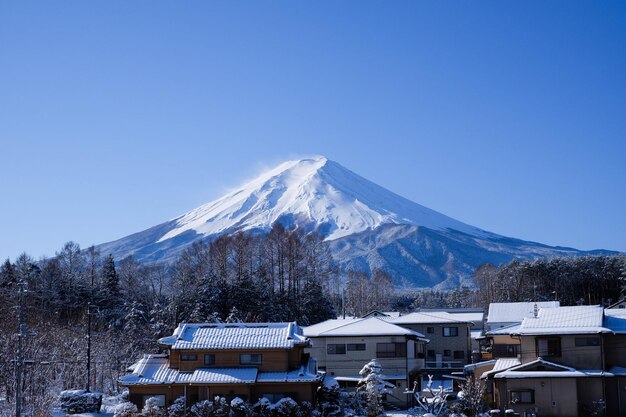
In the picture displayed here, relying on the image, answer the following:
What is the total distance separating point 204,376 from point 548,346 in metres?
14.2

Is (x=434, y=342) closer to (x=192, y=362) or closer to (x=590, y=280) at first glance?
(x=192, y=362)

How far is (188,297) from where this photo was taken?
53.4 meters

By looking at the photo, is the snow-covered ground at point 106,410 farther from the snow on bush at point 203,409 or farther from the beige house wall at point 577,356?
the beige house wall at point 577,356

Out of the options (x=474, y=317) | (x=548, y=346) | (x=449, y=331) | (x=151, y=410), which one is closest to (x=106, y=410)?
(x=151, y=410)

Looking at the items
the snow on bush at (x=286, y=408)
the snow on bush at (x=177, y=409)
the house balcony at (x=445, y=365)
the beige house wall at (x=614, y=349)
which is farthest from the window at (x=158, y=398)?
the house balcony at (x=445, y=365)

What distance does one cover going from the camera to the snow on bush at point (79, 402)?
30.7 metres

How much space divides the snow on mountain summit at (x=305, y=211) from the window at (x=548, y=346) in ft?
405

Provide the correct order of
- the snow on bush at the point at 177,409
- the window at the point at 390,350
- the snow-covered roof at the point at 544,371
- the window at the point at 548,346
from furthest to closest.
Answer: the window at the point at 390,350 → the window at the point at 548,346 → the snow-covered roof at the point at 544,371 → the snow on bush at the point at 177,409

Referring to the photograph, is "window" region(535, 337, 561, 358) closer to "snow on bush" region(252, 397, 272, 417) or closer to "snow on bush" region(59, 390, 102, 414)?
"snow on bush" region(252, 397, 272, 417)

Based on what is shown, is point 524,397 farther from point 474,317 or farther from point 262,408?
point 474,317

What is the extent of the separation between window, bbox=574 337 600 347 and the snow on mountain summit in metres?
124

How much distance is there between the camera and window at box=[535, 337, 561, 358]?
1321 inches

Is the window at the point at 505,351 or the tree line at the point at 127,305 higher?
the tree line at the point at 127,305

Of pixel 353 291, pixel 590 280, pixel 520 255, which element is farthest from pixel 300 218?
pixel 590 280
